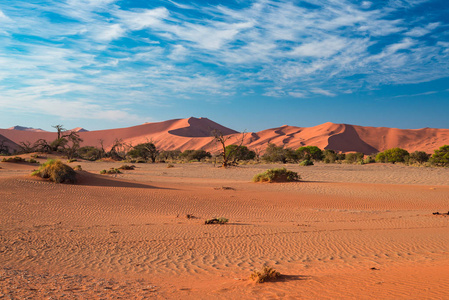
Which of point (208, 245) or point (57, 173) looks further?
point (57, 173)

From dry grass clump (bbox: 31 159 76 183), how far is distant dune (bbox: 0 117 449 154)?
56.1 metres

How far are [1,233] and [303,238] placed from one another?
22.1ft

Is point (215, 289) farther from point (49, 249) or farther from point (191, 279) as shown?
point (49, 249)

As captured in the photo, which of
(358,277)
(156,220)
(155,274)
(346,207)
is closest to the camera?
(358,277)

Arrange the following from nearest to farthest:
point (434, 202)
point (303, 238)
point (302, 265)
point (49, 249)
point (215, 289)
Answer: point (215, 289)
point (302, 265)
point (49, 249)
point (303, 238)
point (434, 202)

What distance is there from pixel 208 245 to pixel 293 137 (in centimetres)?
9476

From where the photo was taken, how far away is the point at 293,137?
100 meters

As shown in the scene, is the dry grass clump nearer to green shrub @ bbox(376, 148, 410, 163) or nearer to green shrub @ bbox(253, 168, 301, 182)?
green shrub @ bbox(253, 168, 301, 182)

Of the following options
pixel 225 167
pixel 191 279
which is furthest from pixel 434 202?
pixel 225 167

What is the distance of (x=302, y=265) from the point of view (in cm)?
636

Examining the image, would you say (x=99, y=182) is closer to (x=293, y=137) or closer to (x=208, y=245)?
(x=208, y=245)

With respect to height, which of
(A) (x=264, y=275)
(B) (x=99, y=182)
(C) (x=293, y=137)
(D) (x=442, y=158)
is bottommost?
(A) (x=264, y=275)

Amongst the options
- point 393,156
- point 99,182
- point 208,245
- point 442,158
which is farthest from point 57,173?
point 393,156

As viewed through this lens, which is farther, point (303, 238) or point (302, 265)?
point (303, 238)
